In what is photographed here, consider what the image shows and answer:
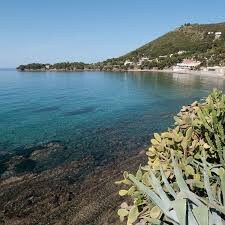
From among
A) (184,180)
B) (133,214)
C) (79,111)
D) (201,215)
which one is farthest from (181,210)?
(79,111)

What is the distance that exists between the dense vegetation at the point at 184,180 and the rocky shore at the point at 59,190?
297 inches

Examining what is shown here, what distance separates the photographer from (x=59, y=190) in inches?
782

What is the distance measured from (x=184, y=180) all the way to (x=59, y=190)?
14.9 metres

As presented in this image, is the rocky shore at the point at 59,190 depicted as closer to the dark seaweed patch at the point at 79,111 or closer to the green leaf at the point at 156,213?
the green leaf at the point at 156,213

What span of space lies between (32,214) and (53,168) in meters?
6.70

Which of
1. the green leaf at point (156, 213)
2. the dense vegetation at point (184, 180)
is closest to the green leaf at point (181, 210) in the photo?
the dense vegetation at point (184, 180)

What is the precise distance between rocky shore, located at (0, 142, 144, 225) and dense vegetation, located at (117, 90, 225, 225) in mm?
7536

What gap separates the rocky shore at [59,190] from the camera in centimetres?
1658

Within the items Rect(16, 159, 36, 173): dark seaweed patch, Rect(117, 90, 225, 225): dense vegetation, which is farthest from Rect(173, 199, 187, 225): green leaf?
Rect(16, 159, 36, 173): dark seaweed patch

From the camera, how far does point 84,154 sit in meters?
26.8

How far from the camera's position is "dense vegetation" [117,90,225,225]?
482 cm

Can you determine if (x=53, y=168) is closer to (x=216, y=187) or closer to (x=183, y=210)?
(x=216, y=187)

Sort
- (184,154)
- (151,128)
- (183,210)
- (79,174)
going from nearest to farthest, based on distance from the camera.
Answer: (183,210)
(184,154)
(79,174)
(151,128)

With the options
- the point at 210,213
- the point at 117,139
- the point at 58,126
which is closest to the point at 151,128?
the point at 117,139
